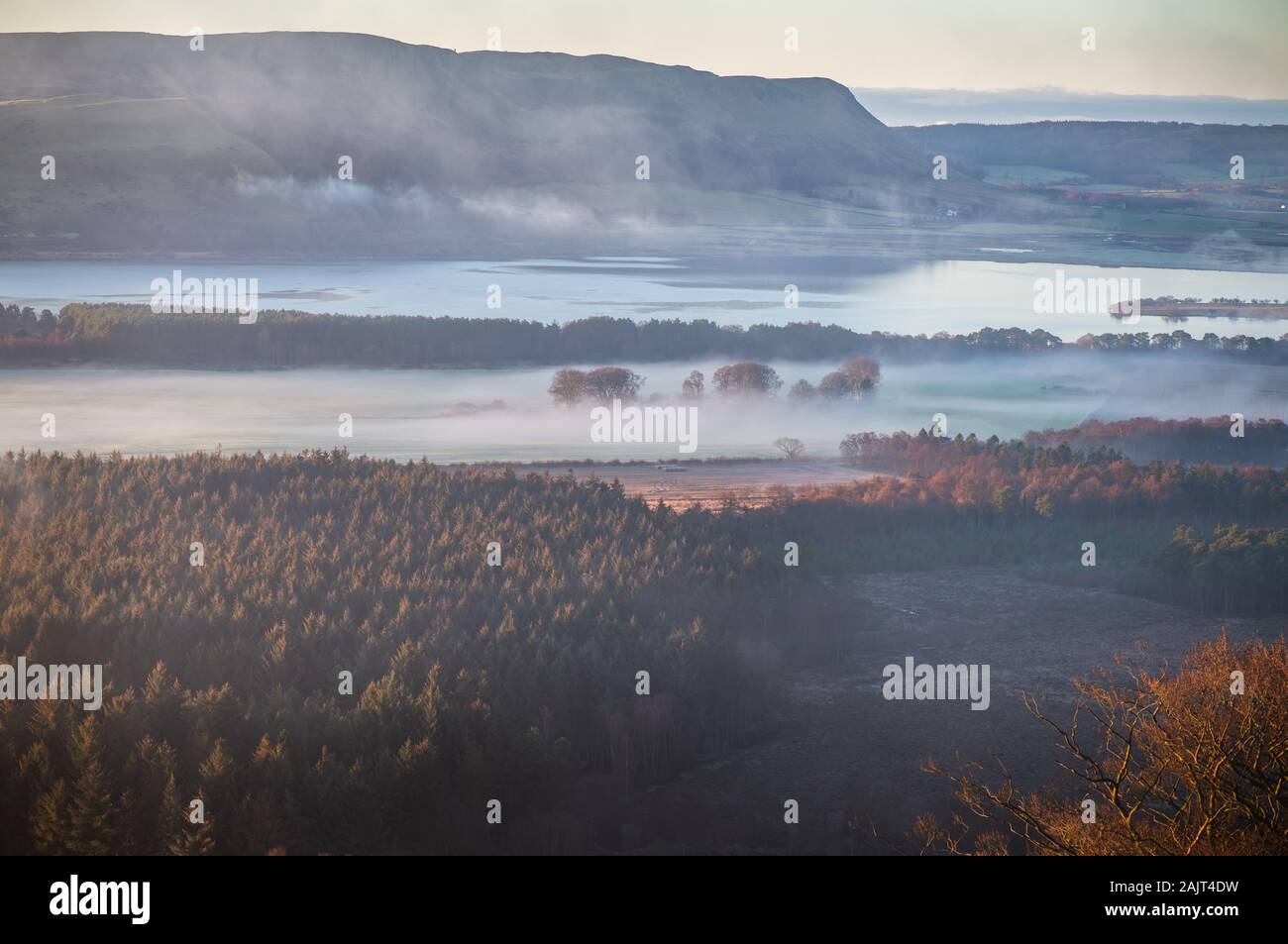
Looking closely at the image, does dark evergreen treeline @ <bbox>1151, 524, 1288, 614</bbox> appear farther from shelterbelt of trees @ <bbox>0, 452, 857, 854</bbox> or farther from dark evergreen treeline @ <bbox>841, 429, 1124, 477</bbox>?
shelterbelt of trees @ <bbox>0, 452, 857, 854</bbox>

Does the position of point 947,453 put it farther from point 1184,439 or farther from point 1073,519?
point 1184,439

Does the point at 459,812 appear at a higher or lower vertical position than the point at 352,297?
lower

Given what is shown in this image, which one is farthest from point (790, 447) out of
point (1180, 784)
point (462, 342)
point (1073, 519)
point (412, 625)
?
point (1180, 784)

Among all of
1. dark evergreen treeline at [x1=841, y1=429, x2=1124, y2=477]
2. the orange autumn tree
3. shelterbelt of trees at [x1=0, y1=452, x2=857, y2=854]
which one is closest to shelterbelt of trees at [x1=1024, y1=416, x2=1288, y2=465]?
dark evergreen treeline at [x1=841, y1=429, x2=1124, y2=477]

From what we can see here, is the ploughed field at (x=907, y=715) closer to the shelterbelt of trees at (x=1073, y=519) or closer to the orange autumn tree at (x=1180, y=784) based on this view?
the shelterbelt of trees at (x=1073, y=519)
